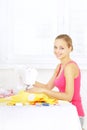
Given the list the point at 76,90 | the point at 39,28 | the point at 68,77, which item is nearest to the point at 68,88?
the point at 68,77

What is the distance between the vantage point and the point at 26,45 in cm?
348

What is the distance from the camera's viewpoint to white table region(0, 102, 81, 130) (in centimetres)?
185

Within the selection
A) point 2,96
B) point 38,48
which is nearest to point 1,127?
point 2,96

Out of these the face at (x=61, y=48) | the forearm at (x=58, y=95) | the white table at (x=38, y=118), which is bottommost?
the white table at (x=38, y=118)

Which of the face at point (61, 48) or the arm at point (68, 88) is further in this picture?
the face at point (61, 48)

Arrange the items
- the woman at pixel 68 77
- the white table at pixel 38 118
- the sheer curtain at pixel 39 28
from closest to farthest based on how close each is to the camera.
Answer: the white table at pixel 38 118, the woman at pixel 68 77, the sheer curtain at pixel 39 28

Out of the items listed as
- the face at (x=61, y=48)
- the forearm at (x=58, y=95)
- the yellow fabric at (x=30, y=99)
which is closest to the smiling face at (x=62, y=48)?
the face at (x=61, y=48)

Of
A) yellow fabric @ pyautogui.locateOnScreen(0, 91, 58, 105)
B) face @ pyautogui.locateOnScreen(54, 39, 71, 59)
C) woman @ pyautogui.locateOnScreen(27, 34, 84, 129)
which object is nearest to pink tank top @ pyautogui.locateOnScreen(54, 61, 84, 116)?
woman @ pyautogui.locateOnScreen(27, 34, 84, 129)

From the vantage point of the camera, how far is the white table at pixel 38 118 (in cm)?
185

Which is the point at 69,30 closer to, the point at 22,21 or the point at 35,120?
the point at 22,21

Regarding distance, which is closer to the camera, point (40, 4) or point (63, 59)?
point (63, 59)

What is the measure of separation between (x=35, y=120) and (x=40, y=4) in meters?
1.82

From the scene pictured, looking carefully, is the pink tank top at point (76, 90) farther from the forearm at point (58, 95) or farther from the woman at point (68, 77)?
the forearm at point (58, 95)

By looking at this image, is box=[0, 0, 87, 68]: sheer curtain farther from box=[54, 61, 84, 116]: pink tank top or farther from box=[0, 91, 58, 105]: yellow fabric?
box=[0, 91, 58, 105]: yellow fabric
